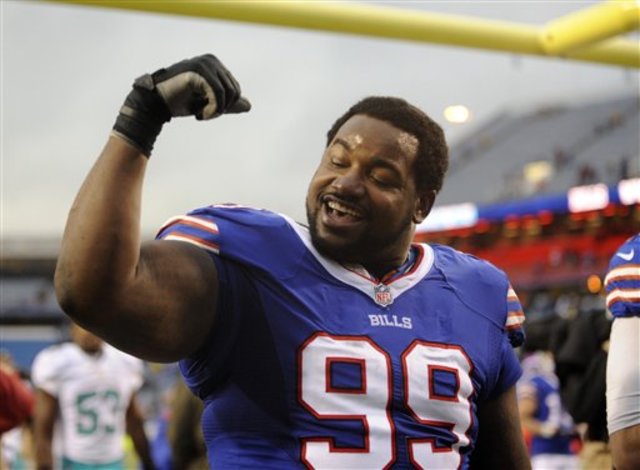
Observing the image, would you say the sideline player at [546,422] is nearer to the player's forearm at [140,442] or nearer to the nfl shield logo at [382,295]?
the player's forearm at [140,442]

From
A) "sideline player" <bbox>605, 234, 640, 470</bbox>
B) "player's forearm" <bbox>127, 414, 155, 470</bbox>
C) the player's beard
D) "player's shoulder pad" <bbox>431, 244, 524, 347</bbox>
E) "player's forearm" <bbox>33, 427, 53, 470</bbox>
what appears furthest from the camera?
"player's forearm" <bbox>127, 414, 155, 470</bbox>

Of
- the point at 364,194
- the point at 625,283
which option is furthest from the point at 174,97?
the point at 625,283

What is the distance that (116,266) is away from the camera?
1643mm

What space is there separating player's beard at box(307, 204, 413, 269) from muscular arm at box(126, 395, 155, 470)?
413 cm

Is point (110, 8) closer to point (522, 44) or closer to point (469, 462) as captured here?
point (522, 44)

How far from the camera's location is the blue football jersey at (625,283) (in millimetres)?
2412

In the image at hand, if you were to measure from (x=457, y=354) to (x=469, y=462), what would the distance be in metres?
0.34

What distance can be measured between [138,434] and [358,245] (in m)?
4.44

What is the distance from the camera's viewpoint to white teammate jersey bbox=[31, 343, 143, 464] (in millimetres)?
6070

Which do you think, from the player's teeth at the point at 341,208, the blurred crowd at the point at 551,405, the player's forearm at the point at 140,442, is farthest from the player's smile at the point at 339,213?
the player's forearm at the point at 140,442

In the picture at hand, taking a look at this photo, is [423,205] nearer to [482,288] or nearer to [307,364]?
[482,288]

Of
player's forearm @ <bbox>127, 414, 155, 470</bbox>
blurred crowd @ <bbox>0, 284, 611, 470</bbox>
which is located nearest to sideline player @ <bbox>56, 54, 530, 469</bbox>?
blurred crowd @ <bbox>0, 284, 611, 470</bbox>

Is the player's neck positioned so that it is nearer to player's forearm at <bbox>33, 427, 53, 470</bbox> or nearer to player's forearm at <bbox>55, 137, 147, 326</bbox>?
player's forearm at <bbox>55, 137, 147, 326</bbox>

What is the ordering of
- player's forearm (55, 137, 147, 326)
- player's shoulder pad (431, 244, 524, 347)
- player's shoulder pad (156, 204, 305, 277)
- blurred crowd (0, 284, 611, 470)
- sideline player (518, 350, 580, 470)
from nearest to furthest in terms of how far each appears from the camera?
player's forearm (55, 137, 147, 326) → player's shoulder pad (156, 204, 305, 277) → player's shoulder pad (431, 244, 524, 347) → blurred crowd (0, 284, 611, 470) → sideline player (518, 350, 580, 470)
